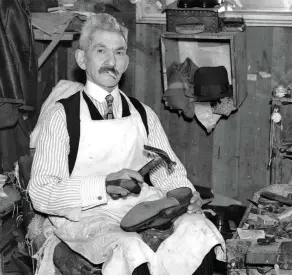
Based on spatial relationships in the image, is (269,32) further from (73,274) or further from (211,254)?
(73,274)

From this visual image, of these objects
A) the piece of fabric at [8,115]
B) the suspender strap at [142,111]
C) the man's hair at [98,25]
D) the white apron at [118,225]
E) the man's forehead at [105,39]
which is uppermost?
the man's hair at [98,25]

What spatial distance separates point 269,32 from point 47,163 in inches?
88.2

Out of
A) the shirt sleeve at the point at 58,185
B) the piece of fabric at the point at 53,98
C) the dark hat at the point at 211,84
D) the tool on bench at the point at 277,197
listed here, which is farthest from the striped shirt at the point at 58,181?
the dark hat at the point at 211,84

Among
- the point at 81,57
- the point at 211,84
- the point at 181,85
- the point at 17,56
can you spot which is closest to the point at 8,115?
the point at 17,56

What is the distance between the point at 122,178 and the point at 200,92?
71.0 inches

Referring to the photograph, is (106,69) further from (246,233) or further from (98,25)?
(246,233)

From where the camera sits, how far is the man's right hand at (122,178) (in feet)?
11.0

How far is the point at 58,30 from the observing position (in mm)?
4703

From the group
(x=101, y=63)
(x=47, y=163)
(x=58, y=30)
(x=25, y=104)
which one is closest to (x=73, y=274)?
(x=47, y=163)

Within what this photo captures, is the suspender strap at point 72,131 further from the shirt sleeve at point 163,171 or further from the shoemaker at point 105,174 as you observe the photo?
the shirt sleeve at point 163,171

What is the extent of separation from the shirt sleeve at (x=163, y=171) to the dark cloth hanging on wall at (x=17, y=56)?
39.1 inches

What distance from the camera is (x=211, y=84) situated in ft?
16.3

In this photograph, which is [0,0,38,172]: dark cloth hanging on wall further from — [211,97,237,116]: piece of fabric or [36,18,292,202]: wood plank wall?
[211,97,237,116]: piece of fabric

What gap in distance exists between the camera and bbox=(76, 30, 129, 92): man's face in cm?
369
